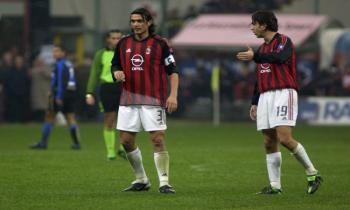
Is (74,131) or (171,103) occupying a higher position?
(171,103)

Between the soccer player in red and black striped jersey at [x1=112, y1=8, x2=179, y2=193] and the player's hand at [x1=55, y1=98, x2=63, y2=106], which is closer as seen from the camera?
the soccer player in red and black striped jersey at [x1=112, y1=8, x2=179, y2=193]

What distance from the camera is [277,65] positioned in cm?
1200

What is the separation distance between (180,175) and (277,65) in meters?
3.19

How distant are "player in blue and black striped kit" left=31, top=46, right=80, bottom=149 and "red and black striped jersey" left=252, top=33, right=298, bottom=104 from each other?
8.63 metres

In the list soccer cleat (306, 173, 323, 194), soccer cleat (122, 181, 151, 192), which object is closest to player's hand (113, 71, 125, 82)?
soccer cleat (122, 181, 151, 192)

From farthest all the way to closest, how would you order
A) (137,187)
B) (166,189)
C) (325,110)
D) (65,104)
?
1. (325,110)
2. (65,104)
3. (137,187)
4. (166,189)

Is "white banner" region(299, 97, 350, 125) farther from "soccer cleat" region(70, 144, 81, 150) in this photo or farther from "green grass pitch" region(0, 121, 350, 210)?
"soccer cleat" region(70, 144, 81, 150)

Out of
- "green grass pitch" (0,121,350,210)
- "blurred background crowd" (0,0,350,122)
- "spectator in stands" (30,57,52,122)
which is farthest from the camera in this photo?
"blurred background crowd" (0,0,350,122)

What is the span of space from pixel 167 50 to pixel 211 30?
2125cm

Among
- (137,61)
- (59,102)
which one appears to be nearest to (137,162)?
(137,61)

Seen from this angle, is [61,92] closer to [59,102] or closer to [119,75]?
[59,102]

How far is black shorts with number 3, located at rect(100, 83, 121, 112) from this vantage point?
17562 millimetres

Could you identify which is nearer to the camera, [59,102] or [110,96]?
[110,96]

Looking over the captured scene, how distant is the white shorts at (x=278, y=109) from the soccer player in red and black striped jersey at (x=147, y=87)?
1.01 meters
